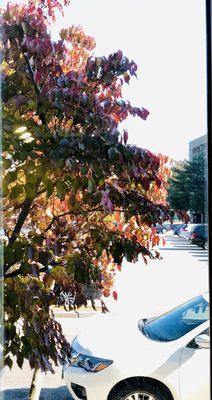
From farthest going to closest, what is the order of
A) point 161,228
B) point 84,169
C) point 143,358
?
point 143,358
point 161,228
point 84,169

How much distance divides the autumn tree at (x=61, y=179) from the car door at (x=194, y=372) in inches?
9.2

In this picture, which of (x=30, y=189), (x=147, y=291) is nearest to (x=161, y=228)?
(x=147, y=291)

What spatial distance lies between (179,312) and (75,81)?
57 centimetres

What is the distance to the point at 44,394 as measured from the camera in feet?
3.63

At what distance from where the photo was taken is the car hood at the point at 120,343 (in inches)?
46.4

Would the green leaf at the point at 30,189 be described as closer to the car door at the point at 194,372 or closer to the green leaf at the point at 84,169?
the green leaf at the point at 84,169

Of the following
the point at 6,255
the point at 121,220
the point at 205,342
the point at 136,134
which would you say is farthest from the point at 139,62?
the point at 205,342

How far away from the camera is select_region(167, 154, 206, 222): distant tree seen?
1.07m

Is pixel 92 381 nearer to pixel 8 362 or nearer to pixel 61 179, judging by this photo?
pixel 8 362

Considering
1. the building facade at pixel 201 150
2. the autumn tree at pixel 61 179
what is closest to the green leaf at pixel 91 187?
the autumn tree at pixel 61 179

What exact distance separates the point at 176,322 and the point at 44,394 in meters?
0.37

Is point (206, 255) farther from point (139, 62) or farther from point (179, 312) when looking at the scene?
point (139, 62)

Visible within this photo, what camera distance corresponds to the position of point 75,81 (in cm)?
104

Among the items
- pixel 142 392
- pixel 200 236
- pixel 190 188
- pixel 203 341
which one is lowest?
pixel 142 392
